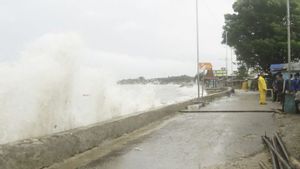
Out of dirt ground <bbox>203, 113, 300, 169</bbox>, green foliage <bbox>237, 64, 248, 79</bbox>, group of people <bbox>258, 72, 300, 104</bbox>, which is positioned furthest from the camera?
green foliage <bbox>237, 64, 248, 79</bbox>

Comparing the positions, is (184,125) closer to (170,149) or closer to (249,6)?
(170,149)

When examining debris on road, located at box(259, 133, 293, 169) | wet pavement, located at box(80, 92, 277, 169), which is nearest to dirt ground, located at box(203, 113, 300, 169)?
debris on road, located at box(259, 133, 293, 169)

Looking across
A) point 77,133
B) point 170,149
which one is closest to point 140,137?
point 170,149

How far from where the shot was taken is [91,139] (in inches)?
347

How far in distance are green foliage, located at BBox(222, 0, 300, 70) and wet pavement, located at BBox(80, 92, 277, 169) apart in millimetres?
21071

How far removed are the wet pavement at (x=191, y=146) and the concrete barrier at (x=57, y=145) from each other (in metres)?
0.56

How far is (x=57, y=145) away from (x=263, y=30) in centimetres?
3049

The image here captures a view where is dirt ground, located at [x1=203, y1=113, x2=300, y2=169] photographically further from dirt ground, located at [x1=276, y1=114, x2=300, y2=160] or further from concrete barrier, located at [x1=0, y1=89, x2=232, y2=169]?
concrete barrier, located at [x1=0, y1=89, x2=232, y2=169]

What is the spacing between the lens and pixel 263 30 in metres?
35.3

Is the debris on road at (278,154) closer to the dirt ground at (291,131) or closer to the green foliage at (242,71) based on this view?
the dirt ground at (291,131)

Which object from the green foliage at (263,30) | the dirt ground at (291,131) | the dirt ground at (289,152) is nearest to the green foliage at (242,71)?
the green foliage at (263,30)

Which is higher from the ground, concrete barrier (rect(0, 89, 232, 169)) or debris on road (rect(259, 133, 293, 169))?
concrete barrier (rect(0, 89, 232, 169))

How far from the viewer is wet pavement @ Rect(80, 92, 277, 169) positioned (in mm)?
7570

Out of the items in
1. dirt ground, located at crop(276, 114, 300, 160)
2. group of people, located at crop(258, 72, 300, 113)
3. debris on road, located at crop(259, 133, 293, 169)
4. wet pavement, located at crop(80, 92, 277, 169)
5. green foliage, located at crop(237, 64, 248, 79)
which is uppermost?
green foliage, located at crop(237, 64, 248, 79)
